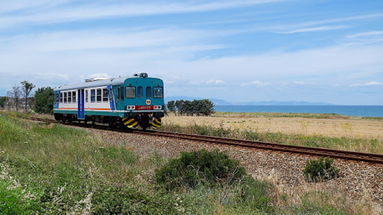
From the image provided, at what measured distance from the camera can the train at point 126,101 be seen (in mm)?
21703

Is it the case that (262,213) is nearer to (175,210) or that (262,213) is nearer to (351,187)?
(175,210)

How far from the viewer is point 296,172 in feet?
34.8

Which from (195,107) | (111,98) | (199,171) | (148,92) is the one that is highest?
(148,92)

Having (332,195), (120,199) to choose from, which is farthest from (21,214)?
(332,195)

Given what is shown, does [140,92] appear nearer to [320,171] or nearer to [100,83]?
[100,83]

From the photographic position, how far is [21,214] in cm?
477

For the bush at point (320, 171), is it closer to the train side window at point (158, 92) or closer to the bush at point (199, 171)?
the bush at point (199, 171)

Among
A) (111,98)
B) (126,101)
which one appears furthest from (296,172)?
(111,98)

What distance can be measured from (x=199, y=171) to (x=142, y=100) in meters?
Answer: 13.4

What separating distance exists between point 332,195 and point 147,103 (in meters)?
15.6

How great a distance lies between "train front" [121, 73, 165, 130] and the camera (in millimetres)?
21688

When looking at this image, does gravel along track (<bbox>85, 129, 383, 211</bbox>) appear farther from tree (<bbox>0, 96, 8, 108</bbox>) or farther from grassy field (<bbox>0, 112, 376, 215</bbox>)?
tree (<bbox>0, 96, 8, 108</bbox>)

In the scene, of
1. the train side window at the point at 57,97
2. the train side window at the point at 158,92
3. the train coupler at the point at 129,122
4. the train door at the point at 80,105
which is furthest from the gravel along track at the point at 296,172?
the train side window at the point at 57,97

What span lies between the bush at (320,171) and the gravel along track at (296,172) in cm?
18
